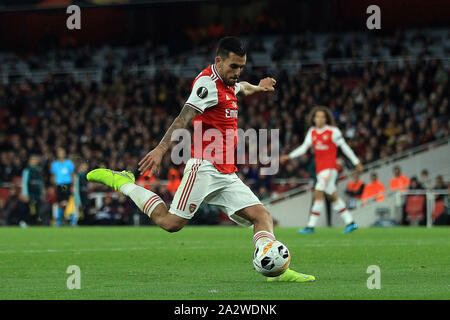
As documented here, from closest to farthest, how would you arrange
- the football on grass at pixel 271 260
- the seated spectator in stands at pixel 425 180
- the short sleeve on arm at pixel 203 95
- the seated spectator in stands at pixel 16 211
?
1. the football on grass at pixel 271 260
2. the short sleeve on arm at pixel 203 95
3. the seated spectator in stands at pixel 425 180
4. the seated spectator in stands at pixel 16 211

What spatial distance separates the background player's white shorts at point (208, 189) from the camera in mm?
8094

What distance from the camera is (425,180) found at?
77.8 ft

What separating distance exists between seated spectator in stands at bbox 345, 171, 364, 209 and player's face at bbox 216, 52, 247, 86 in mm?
15611

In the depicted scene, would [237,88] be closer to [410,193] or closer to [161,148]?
[161,148]

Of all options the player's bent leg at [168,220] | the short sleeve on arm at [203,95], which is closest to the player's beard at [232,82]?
the short sleeve on arm at [203,95]

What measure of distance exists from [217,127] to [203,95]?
16.3 inches

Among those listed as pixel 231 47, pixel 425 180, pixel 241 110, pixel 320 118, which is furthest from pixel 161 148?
pixel 241 110

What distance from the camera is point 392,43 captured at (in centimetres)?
3014

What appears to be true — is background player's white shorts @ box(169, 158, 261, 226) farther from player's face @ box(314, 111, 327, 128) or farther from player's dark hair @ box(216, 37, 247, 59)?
player's face @ box(314, 111, 327, 128)

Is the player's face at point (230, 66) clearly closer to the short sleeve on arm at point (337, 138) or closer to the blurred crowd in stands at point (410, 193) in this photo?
the short sleeve on arm at point (337, 138)

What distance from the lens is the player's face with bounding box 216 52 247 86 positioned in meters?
7.90

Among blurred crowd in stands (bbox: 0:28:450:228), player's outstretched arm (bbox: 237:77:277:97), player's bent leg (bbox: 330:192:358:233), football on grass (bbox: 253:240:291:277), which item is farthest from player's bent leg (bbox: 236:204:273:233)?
blurred crowd in stands (bbox: 0:28:450:228)

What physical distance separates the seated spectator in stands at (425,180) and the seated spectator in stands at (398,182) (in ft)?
1.87

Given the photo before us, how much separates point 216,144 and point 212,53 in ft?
83.4
